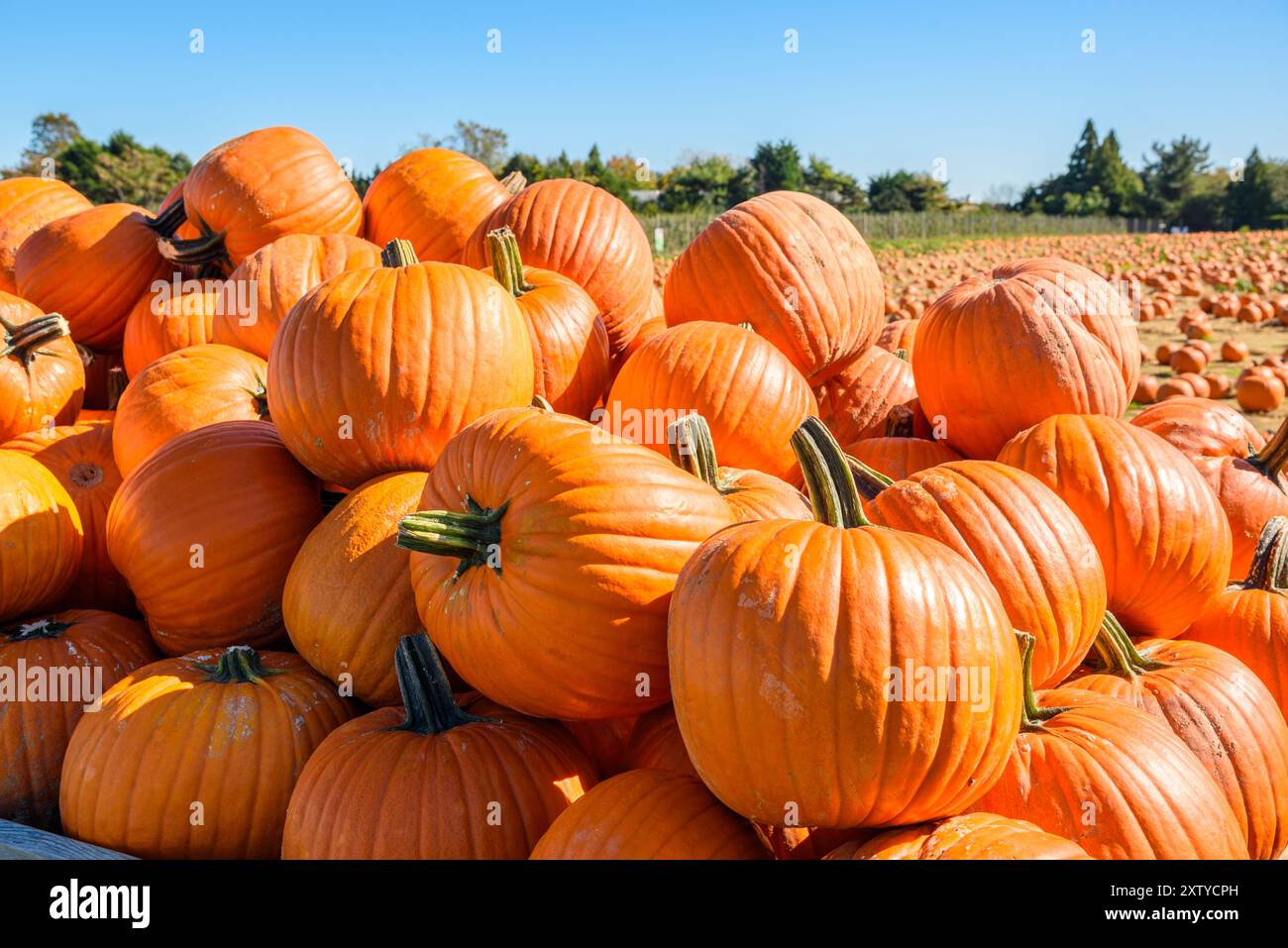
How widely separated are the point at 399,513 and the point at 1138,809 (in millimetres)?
1719

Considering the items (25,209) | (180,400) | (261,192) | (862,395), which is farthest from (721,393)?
(25,209)

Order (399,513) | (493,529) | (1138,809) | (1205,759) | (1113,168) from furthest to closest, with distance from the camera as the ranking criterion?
(1113,168), (399,513), (1205,759), (493,529), (1138,809)

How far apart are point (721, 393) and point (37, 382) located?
2.53 meters

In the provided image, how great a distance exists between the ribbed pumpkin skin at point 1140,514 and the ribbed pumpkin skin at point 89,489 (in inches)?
112

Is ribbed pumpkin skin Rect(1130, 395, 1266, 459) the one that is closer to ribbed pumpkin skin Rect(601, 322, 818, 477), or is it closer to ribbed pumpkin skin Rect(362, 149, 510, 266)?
ribbed pumpkin skin Rect(601, 322, 818, 477)

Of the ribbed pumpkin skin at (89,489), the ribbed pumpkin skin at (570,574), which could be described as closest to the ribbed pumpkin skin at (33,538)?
the ribbed pumpkin skin at (89,489)

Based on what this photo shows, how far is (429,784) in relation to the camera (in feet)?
6.29

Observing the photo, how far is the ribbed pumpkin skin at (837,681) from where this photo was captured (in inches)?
60.1

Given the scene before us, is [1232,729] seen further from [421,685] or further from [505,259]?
[505,259]

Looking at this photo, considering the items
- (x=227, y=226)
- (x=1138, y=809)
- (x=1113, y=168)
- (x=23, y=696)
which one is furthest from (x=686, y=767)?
(x=1113, y=168)

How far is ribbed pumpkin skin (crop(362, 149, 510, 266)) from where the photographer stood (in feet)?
13.3

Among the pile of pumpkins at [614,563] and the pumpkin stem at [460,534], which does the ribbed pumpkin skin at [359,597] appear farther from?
the pumpkin stem at [460,534]
